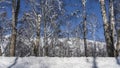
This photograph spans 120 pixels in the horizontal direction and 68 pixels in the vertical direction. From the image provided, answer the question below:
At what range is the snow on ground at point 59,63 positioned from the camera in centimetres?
1123

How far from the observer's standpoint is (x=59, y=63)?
11.6 m

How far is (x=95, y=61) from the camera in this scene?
1192 centimetres

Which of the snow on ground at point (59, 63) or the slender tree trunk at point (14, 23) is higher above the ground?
the slender tree trunk at point (14, 23)

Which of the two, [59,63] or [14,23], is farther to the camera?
[14,23]

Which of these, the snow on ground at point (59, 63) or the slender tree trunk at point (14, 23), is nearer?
the snow on ground at point (59, 63)

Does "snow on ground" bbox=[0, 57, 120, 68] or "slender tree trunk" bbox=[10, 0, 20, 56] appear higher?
"slender tree trunk" bbox=[10, 0, 20, 56]

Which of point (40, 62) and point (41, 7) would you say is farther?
point (41, 7)

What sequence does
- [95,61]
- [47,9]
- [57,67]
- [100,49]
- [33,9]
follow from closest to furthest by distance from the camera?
[57,67]
[95,61]
[33,9]
[47,9]
[100,49]

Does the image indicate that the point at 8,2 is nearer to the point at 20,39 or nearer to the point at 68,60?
the point at 68,60

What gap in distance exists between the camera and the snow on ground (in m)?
11.2

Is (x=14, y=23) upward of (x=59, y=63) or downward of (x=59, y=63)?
upward

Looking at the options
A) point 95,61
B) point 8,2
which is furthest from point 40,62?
point 8,2

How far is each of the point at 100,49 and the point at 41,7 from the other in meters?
55.7

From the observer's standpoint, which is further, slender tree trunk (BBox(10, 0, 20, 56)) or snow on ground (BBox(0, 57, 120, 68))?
slender tree trunk (BBox(10, 0, 20, 56))
